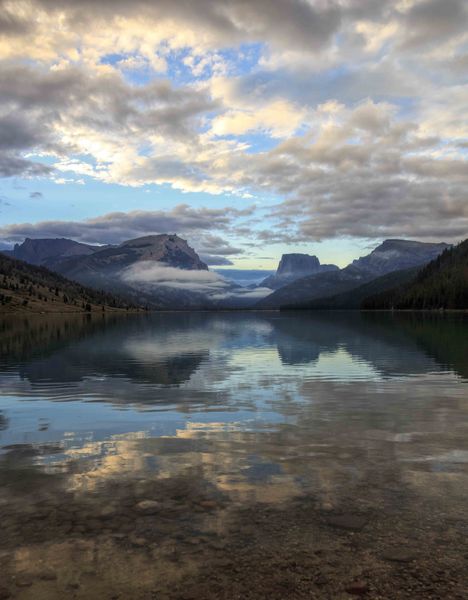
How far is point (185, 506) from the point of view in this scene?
1380cm

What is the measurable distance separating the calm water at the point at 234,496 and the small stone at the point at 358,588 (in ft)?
0.07

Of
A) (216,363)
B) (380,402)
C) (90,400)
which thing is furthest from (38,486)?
(216,363)

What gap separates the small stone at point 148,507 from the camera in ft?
44.2

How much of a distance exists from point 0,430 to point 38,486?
11.3 metres

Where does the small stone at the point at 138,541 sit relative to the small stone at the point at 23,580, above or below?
below

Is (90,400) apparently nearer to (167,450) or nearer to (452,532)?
(167,450)

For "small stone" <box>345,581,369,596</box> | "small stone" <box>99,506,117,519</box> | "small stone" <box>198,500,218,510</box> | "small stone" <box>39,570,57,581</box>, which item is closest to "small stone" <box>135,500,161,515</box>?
"small stone" <box>99,506,117,519</box>

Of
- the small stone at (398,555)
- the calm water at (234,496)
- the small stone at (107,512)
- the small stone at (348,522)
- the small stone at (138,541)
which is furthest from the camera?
the small stone at (107,512)

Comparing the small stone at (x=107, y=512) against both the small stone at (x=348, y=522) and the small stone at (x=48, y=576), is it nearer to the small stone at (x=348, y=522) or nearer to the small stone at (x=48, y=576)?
the small stone at (x=48, y=576)

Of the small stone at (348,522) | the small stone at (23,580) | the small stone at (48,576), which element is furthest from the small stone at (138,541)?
the small stone at (348,522)

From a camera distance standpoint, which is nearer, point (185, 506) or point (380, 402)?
point (185, 506)

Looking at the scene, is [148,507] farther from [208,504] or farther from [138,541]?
[138,541]

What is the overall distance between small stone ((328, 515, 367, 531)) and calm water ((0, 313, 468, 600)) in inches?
2.6

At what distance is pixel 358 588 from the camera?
9375mm
